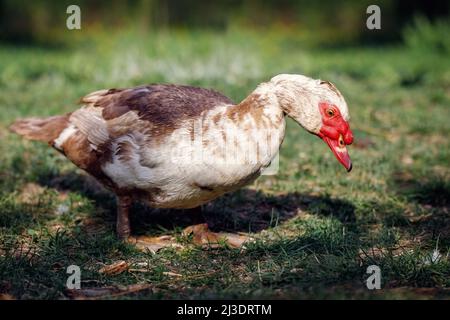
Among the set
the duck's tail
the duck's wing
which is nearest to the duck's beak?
the duck's wing

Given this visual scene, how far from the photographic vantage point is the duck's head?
4.34 metres

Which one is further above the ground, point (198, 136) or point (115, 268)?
point (198, 136)

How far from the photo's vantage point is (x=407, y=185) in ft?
20.1

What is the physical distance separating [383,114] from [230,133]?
435cm

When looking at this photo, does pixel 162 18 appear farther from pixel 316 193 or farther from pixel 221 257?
pixel 221 257

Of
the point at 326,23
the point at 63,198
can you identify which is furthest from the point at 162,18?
the point at 63,198

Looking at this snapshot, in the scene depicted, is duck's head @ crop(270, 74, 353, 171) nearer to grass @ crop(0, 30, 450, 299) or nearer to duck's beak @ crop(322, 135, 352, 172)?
duck's beak @ crop(322, 135, 352, 172)

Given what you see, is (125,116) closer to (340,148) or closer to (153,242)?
(153,242)

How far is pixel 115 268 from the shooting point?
435cm

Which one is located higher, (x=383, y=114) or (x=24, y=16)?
(x=24, y=16)

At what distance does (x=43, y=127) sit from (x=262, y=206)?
1.74 meters

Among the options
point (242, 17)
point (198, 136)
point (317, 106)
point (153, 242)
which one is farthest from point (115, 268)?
point (242, 17)

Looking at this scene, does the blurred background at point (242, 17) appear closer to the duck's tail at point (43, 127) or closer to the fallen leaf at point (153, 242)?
the duck's tail at point (43, 127)

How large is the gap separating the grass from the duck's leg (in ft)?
0.48
